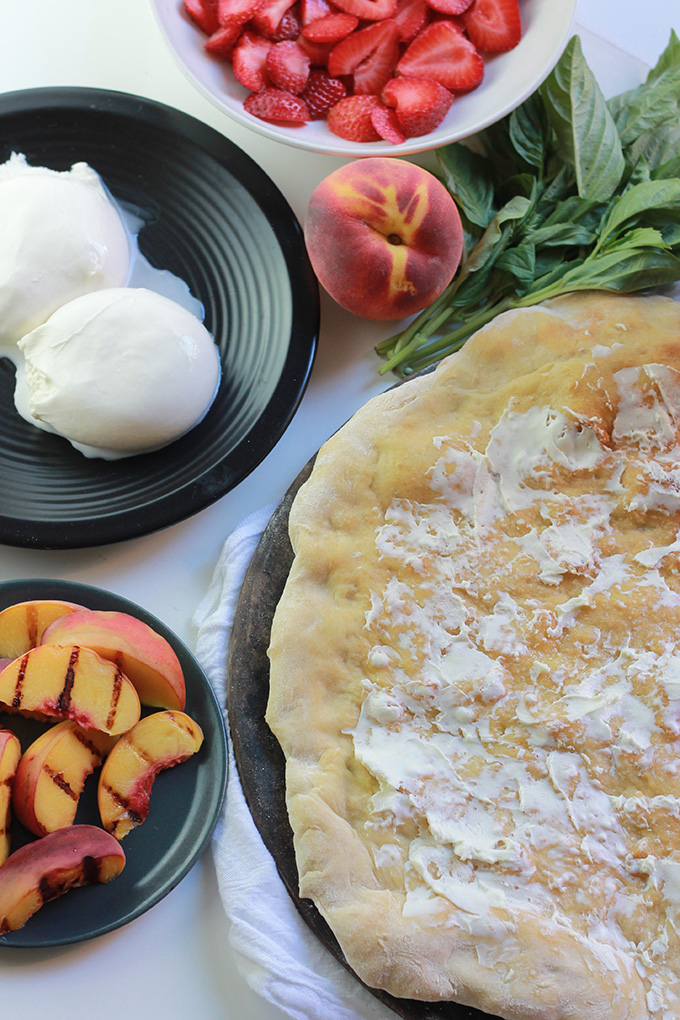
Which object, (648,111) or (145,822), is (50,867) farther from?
(648,111)

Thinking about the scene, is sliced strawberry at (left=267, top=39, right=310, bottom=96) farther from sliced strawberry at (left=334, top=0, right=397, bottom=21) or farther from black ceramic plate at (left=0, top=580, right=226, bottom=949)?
black ceramic plate at (left=0, top=580, right=226, bottom=949)

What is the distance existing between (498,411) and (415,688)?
0.34 m

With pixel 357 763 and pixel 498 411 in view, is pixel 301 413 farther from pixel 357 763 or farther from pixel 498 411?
pixel 357 763

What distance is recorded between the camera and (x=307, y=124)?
1.12 m

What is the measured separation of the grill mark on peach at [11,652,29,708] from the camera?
0.89 metres

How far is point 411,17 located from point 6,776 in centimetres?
106

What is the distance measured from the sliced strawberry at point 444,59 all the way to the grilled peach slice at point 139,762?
0.88m

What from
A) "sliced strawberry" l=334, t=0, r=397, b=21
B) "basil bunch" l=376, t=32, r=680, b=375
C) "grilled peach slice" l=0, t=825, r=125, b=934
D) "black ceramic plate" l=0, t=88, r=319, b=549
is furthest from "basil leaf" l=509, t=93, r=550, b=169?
"grilled peach slice" l=0, t=825, r=125, b=934

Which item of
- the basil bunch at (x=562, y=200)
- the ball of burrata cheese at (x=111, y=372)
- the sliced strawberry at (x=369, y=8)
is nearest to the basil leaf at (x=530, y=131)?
the basil bunch at (x=562, y=200)

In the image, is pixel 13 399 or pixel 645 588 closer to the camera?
pixel 645 588

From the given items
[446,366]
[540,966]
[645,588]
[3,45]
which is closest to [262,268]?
[446,366]

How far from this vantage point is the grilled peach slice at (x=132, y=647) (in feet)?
3.04

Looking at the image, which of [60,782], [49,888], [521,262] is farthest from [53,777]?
[521,262]

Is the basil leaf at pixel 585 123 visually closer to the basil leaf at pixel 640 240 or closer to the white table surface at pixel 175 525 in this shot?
the basil leaf at pixel 640 240
